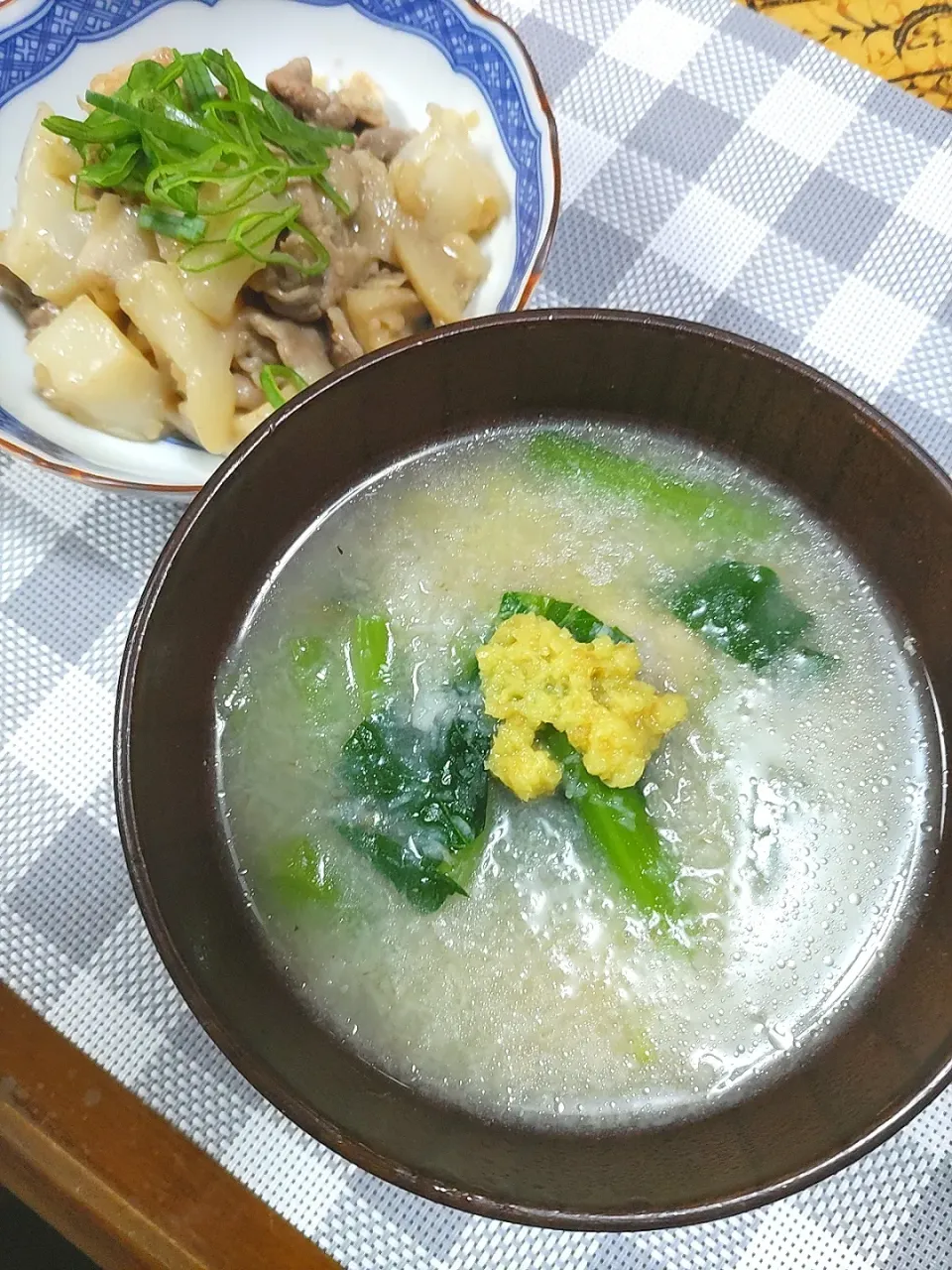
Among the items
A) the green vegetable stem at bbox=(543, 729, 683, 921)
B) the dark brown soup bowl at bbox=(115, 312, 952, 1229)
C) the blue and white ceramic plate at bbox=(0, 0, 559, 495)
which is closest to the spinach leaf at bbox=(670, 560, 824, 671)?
the dark brown soup bowl at bbox=(115, 312, 952, 1229)

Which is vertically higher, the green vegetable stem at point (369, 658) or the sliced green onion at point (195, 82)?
the sliced green onion at point (195, 82)

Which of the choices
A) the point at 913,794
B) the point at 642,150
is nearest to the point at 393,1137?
the point at 913,794

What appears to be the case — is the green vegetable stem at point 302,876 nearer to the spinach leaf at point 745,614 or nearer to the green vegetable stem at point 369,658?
the green vegetable stem at point 369,658

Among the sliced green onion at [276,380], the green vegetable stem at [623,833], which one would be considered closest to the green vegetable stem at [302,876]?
the green vegetable stem at [623,833]

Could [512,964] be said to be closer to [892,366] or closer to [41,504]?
[41,504]

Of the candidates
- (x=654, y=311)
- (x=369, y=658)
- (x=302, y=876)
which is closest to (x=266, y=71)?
(x=654, y=311)

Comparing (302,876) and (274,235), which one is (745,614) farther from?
(274,235)
